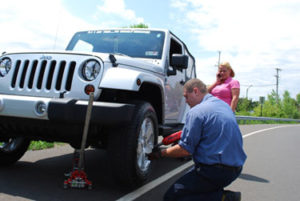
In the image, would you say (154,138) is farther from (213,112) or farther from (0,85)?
(0,85)

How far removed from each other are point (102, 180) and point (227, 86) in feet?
7.85

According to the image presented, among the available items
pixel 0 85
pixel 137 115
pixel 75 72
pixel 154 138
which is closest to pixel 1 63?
pixel 0 85

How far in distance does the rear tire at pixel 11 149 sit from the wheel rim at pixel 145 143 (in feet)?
6.32

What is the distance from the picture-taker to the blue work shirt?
2574 mm

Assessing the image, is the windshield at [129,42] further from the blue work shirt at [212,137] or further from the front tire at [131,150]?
the blue work shirt at [212,137]

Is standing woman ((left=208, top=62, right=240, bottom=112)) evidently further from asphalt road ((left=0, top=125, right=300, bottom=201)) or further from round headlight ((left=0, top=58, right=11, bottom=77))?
round headlight ((left=0, top=58, right=11, bottom=77))

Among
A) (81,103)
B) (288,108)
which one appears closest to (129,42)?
(81,103)

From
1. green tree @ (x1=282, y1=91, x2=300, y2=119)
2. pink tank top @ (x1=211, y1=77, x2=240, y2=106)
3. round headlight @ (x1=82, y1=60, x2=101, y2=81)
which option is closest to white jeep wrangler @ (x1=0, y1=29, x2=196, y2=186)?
round headlight @ (x1=82, y1=60, x2=101, y2=81)

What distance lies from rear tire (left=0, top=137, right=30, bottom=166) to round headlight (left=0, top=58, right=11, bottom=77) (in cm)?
102

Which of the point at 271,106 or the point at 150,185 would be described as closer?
the point at 150,185

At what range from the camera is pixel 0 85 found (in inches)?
144

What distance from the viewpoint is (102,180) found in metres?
4.03

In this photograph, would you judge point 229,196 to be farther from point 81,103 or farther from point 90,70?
point 90,70

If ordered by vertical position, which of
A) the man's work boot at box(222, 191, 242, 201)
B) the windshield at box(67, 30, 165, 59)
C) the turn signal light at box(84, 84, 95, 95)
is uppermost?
the windshield at box(67, 30, 165, 59)
